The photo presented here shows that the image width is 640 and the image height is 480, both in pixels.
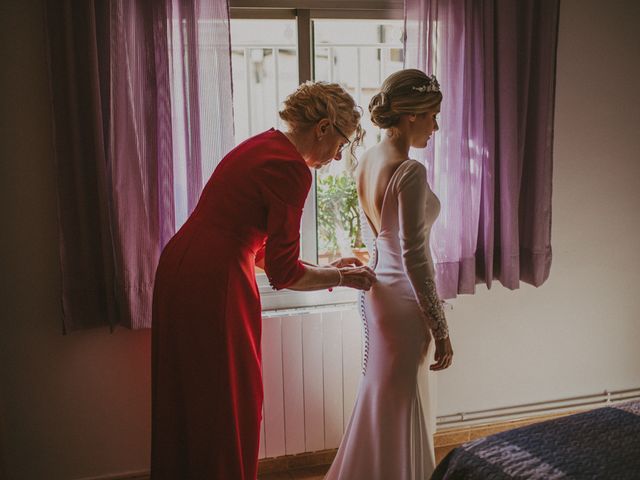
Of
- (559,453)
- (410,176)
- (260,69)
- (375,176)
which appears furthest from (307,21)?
(559,453)

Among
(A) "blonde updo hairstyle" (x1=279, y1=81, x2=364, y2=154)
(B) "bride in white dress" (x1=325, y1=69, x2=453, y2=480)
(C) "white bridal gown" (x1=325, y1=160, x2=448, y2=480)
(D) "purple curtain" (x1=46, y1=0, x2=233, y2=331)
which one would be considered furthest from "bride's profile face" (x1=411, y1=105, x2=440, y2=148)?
(D) "purple curtain" (x1=46, y1=0, x2=233, y2=331)

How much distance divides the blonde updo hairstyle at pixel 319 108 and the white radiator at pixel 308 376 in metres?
0.95

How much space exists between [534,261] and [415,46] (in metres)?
1.07

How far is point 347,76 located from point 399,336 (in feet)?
4.20

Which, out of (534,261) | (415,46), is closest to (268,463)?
(534,261)

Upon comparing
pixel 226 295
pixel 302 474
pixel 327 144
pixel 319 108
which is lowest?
pixel 302 474

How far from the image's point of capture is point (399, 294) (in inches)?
79.0

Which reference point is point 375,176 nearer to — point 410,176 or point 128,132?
point 410,176

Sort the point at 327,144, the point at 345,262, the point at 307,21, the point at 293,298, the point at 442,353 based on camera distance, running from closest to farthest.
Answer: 1. the point at 327,144
2. the point at 442,353
3. the point at 345,262
4. the point at 307,21
5. the point at 293,298

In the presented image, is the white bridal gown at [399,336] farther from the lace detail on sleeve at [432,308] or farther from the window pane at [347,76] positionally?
the window pane at [347,76]

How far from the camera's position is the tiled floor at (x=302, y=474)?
2684mm

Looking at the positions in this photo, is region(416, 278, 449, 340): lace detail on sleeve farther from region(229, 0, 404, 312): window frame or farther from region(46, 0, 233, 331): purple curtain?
region(46, 0, 233, 331): purple curtain

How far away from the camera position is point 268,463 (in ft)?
8.95

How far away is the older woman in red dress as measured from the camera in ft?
5.61
